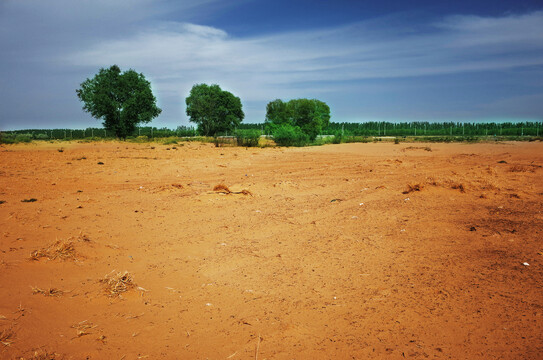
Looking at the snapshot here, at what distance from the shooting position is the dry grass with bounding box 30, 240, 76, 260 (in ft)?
13.7

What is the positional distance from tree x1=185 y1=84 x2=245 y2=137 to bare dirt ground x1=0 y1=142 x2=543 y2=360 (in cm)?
3808

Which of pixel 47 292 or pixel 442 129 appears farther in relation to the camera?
pixel 442 129

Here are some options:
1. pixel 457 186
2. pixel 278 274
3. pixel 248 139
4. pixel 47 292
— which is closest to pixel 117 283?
pixel 47 292

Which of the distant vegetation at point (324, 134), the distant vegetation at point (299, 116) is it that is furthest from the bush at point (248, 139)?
the distant vegetation at point (299, 116)

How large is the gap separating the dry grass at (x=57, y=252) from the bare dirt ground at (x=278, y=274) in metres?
0.02

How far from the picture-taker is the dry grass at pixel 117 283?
352cm

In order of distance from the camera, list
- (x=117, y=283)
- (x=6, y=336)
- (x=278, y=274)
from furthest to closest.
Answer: (x=278, y=274), (x=117, y=283), (x=6, y=336)

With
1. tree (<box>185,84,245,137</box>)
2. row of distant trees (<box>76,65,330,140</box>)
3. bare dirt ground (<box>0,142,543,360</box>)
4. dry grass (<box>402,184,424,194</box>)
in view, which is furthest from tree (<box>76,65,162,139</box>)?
dry grass (<box>402,184,424,194</box>)

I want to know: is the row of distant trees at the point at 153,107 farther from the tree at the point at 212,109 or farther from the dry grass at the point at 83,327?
the dry grass at the point at 83,327

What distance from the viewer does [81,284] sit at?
145 inches

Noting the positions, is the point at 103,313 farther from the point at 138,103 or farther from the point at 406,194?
the point at 138,103

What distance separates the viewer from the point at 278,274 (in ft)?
13.4

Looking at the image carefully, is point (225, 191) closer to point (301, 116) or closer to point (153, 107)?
point (301, 116)

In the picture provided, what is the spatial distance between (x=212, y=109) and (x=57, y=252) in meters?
42.3
